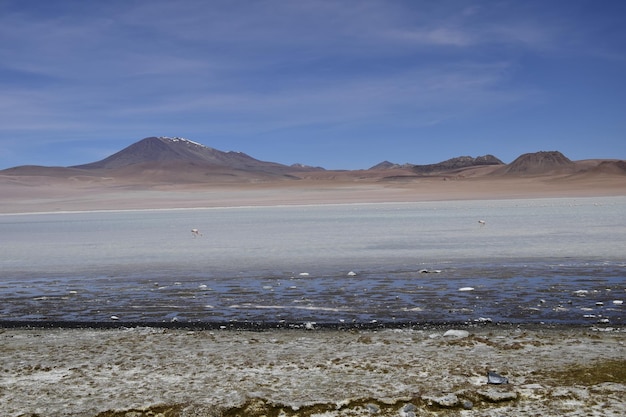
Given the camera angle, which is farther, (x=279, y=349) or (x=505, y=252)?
(x=505, y=252)

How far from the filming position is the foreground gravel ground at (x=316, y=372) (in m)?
3.35

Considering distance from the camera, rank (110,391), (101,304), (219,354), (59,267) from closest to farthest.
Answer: (110,391)
(219,354)
(101,304)
(59,267)

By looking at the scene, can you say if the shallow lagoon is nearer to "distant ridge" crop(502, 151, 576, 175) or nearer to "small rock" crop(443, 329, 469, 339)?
"small rock" crop(443, 329, 469, 339)

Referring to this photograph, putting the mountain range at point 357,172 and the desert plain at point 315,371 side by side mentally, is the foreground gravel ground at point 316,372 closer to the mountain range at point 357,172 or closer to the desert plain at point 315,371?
the desert plain at point 315,371

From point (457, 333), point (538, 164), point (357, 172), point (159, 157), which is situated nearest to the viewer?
point (457, 333)

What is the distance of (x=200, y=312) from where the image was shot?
6.07m

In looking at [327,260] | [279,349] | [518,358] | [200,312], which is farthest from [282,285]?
[518,358]

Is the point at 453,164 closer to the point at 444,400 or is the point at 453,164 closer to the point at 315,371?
the point at 315,371

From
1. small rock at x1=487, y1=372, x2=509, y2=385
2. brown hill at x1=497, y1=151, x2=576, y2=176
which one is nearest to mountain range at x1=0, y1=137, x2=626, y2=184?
brown hill at x1=497, y1=151, x2=576, y2=176

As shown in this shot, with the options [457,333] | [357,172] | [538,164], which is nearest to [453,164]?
[357,172]

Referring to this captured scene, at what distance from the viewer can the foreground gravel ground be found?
3.35 meters

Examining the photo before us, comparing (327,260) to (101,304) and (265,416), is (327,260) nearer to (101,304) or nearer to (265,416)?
(101,304)

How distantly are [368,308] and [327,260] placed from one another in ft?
13.1

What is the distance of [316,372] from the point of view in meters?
3.89
